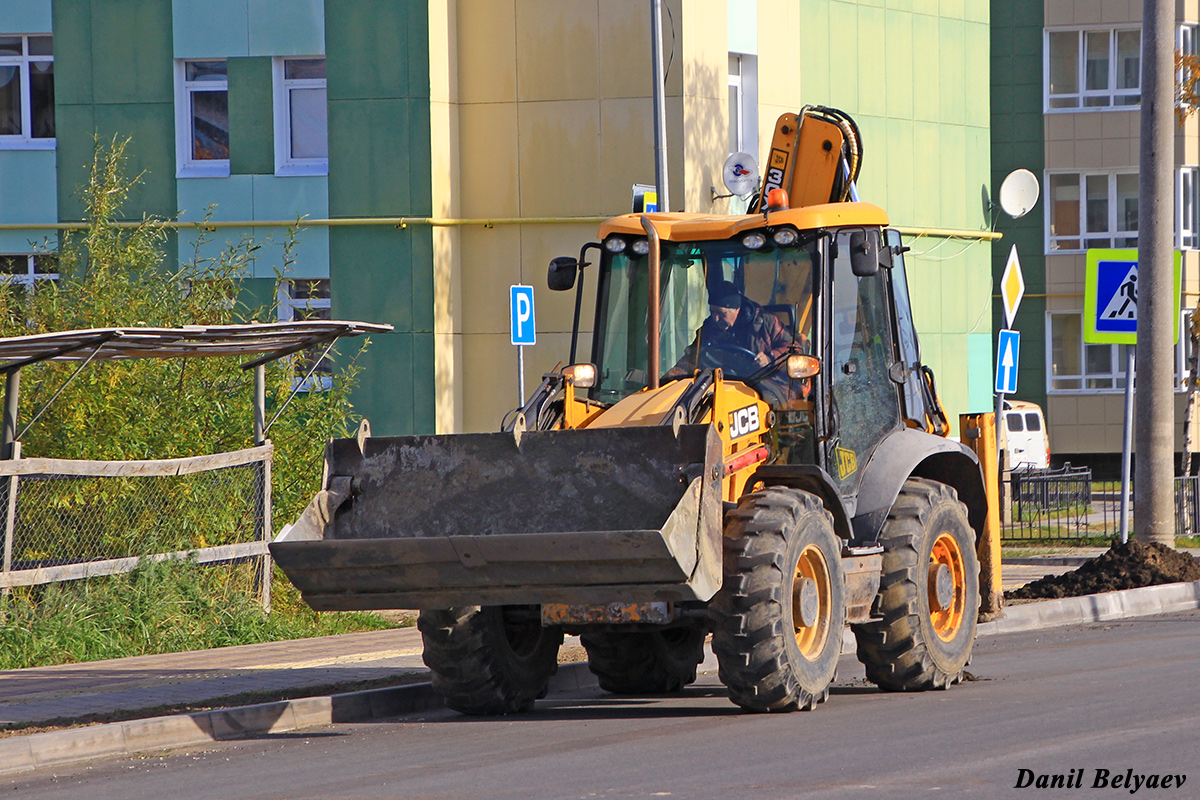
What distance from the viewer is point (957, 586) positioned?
1138 centimetres

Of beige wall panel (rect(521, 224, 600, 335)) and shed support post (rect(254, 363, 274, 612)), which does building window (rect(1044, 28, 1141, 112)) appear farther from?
shed support post (rect(254, 363, 274, 612))

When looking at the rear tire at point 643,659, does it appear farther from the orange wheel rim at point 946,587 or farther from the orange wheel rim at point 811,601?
the orange wheel rim at point 946,587

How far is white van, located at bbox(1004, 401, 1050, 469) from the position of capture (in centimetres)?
3609

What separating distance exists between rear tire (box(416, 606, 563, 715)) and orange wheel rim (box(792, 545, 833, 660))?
1479mm

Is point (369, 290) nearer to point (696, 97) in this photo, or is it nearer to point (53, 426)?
point (696, 97)

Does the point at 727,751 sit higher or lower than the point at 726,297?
lower

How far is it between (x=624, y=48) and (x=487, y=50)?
206 cm

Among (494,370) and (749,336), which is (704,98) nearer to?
(494,370)

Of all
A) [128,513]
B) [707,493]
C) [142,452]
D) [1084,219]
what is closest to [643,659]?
[707,493]

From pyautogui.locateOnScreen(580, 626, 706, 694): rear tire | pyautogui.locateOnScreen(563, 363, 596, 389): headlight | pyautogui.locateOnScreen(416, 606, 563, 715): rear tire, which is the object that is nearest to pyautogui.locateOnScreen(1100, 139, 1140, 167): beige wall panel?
pyautogui.locateOnScreen(580, 626, 706, 694): rear tire

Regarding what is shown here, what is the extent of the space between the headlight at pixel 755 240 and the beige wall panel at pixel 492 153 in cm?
1536

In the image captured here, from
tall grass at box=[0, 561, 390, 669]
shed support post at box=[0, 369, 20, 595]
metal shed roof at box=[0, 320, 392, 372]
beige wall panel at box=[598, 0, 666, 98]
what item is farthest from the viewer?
beige wall panel at box=[598, 0, 666, 98]

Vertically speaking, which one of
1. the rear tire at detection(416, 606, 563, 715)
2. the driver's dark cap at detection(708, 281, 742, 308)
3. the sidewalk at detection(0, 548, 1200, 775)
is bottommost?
the sidewalk at detection(0, 548, 1200, 775)

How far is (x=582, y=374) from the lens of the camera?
10594 mm
